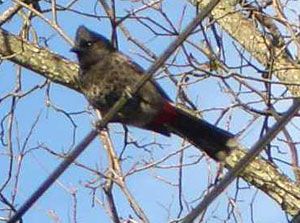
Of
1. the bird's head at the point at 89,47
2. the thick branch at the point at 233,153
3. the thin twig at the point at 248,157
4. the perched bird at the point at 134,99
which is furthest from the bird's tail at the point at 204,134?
the thin twig at the point at 248,157

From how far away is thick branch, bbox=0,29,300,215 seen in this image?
4.97m

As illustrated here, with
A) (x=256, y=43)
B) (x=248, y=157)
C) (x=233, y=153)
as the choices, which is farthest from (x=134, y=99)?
(x=248, y=157)

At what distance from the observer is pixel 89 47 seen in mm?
4895

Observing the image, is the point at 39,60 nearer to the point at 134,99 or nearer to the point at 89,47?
the point at 89,47

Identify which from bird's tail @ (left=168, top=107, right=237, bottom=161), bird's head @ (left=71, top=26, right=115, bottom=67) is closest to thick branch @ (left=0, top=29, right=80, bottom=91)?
bird's head @ (left=71, top=26, right=115, bottom=67)

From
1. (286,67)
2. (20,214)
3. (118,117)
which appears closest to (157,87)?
(118,117)

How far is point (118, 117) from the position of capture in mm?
4852

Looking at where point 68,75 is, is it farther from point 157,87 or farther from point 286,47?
point 286,47

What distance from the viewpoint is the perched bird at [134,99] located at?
4762mm

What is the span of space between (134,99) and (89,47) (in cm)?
39

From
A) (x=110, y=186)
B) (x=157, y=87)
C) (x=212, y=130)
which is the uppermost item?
(x=157, y=87)

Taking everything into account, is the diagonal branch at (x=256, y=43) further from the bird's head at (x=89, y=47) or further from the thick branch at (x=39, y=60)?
the thick branch at (x=39, y=60)

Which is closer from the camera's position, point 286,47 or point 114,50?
point 114,50

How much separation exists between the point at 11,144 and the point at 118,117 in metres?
0.71
